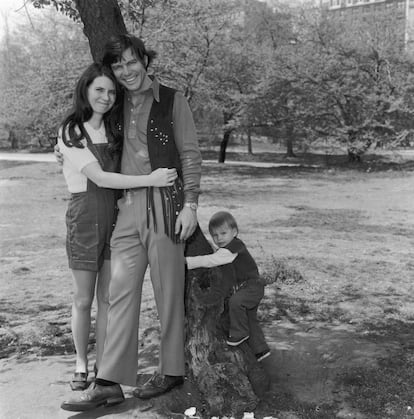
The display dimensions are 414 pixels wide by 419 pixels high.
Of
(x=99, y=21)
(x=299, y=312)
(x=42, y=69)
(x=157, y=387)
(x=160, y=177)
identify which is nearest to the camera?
(x=160, y=177)

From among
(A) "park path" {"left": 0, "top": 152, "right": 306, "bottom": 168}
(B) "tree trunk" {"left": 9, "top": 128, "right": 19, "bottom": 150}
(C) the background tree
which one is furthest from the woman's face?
(B) "tree trunk" {"left": 9, "top": 128, "right": 19, "bottom": 150}

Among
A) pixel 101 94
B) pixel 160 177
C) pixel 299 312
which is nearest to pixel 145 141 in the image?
pixel 160 177

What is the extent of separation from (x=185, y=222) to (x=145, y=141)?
482mm

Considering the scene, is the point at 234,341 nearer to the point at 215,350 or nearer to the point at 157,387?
the point at 215,350

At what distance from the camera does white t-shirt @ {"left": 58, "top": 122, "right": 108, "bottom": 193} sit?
3.26 meters

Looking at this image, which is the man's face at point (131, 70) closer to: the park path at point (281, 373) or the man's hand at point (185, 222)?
the man's hand at point (185, 222)

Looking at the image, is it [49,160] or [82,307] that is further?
[49,160]

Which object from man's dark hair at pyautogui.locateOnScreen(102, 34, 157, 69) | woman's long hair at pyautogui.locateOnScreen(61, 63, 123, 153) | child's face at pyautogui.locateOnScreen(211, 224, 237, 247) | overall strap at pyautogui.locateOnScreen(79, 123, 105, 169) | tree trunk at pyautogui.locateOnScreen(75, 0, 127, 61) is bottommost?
child's face at pyautogui.locateOnScreen(211, 224, 237, 247)

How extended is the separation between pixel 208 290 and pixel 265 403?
734mm

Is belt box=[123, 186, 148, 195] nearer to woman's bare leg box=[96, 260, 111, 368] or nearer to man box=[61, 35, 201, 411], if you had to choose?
man box=[61, 35, 201, 411]

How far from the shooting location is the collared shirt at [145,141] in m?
3.25

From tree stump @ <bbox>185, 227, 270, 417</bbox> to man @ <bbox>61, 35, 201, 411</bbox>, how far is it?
261mm

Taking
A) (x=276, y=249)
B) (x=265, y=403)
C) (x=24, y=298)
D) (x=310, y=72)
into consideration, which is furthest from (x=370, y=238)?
(x=310, y=72)

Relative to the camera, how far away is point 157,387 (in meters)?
3.42
